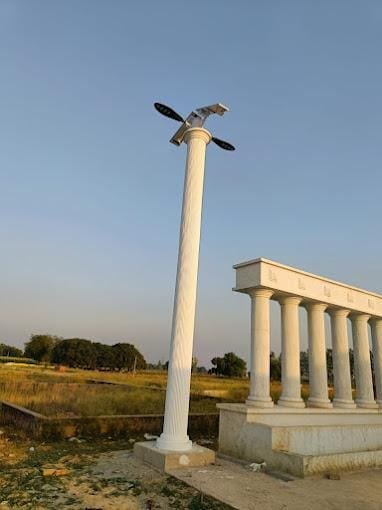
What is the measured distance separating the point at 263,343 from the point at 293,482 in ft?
20.7

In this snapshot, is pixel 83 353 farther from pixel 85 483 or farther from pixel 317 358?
pixel 85 483

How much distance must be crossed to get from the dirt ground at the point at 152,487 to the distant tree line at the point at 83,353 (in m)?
112

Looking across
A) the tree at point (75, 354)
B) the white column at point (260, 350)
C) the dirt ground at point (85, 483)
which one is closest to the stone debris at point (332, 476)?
the dirt ground at point (85, 483)

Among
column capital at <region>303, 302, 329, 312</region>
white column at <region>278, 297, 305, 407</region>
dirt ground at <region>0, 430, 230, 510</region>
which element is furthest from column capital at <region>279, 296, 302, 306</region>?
dirt ground at <region>0, 430, 230, 510</region>

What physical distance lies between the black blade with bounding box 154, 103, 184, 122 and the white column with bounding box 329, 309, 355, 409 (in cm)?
1286

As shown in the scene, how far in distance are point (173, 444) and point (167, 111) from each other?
38.8 feet

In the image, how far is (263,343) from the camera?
16984 millimetres

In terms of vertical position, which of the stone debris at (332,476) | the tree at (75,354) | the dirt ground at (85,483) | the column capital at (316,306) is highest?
the tree at (75,354)

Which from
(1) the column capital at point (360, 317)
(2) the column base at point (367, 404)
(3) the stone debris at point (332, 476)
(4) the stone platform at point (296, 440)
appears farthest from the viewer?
(1) the column capital at point (360, 317)

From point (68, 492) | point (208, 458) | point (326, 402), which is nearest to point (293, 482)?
point (208, 458)

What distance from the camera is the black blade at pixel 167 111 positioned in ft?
50.5

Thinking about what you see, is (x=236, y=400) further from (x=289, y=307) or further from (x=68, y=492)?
(x=68, y=492)

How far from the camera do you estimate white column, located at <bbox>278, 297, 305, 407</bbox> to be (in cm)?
1788

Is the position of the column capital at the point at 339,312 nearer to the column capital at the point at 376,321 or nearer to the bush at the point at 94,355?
the column capital at the point at 376,321
